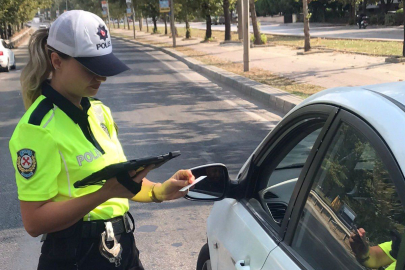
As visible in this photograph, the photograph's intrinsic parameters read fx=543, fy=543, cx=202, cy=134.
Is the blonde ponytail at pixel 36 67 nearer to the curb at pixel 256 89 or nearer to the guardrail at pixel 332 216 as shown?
the guardrail at pixel 332 216

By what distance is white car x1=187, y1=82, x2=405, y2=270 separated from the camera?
1.52 m

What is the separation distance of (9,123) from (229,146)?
4717 millimetres

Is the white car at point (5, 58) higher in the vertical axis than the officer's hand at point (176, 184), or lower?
lower

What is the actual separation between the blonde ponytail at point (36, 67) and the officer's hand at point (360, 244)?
1.22 meters

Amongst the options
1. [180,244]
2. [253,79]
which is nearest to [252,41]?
[253,79]

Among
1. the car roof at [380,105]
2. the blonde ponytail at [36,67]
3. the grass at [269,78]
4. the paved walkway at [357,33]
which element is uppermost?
the blonde ponytail at [36,67]

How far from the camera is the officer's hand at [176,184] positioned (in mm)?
2021

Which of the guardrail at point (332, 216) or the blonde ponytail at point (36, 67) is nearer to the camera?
the guardrail at point (332, 216)

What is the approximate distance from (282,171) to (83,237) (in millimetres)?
1039

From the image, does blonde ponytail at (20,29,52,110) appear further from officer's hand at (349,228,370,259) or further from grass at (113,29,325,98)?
grass at (113,29,325,98)

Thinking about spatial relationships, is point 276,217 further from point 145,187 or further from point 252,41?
point 252,41

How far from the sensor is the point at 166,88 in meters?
14.6

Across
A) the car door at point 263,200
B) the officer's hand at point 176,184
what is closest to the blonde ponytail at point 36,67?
the officer's hand at point 176,184

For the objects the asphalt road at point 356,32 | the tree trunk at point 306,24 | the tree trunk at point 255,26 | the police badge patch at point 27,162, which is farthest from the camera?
the asphalt road at point 356,32
